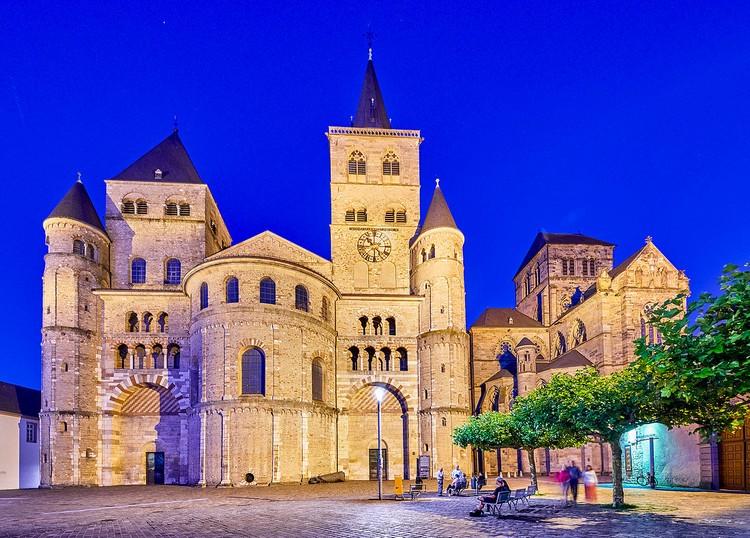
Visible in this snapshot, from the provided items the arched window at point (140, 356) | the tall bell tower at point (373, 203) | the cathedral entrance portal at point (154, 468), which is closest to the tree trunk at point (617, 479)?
the tall bell tower at point (373, 203)

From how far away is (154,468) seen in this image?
164 feet

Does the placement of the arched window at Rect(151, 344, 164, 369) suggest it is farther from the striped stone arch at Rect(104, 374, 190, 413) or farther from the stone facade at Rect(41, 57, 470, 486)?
the striped stone arch at Rect(104, 374, 190, 413)

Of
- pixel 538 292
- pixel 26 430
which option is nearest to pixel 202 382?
pixel 26 430

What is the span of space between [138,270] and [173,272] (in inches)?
113

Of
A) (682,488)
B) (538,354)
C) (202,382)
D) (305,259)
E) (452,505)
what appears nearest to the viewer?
(452,505)

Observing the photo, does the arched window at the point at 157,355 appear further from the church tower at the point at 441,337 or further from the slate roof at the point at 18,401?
the church tower at the point at 441,337

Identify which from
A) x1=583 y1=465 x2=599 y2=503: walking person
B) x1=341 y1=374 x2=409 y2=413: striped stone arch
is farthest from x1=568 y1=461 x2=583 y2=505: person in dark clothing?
x1=341 y1=374 x2=409 y2=413: striped stone arch

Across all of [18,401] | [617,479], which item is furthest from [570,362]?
[18,401]

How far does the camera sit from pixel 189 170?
59.0 metres

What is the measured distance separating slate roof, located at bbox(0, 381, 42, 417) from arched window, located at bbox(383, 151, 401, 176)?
38.1 metres

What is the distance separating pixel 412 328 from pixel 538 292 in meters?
27.0

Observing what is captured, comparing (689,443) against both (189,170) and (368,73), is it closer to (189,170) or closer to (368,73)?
(189,170)

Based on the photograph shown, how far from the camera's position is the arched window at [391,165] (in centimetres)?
6341

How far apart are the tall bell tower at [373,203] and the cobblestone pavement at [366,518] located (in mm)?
30429
